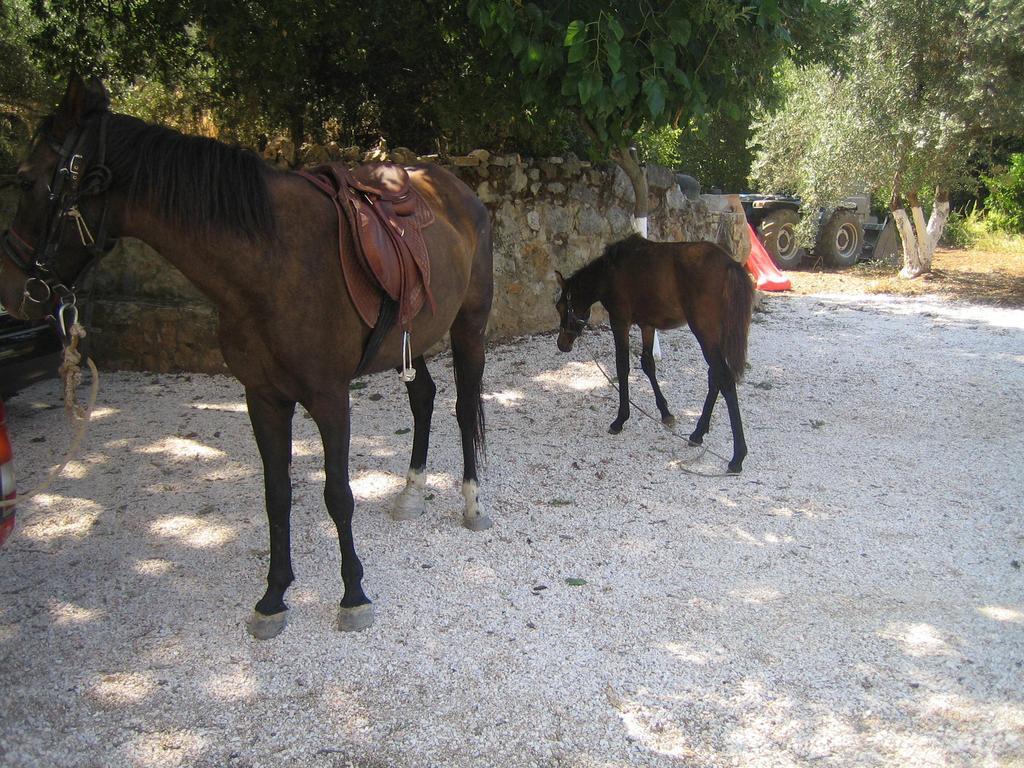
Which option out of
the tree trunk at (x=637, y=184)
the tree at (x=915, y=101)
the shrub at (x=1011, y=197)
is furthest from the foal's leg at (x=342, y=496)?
the shrub at (x=1011, y=197)

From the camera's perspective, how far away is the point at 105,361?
7.13 metres

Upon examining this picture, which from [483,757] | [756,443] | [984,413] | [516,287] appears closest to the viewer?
[483,757]

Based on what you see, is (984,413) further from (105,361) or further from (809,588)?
(105,361)

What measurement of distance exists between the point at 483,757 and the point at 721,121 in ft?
50.0

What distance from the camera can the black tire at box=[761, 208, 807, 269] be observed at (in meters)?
13.2

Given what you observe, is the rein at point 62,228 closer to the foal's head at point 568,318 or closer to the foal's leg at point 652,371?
the foal's head at point 568,318

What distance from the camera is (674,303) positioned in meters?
5.20

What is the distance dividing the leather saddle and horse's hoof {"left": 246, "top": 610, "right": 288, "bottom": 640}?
50.1 inches

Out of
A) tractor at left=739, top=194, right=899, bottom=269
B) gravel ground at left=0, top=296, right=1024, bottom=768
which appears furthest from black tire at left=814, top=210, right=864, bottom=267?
gravel ground at left=0, top=296, right=1024, bottom=768

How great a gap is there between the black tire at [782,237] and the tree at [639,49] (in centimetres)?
831

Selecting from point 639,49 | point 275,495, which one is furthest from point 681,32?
point 275,495

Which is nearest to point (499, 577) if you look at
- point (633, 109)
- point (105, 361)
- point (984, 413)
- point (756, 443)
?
point (756, 443)

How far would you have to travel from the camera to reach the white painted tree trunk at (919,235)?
458 inches

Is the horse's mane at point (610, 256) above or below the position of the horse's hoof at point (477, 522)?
above
